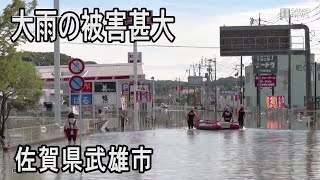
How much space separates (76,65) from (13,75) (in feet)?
30.3

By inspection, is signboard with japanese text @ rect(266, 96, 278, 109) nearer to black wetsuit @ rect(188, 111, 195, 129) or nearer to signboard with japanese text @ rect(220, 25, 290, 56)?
signboard with japanese text @ rect(220, 25, 290, 56)

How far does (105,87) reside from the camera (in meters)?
54.4

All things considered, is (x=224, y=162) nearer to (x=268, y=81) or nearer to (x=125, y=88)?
(x=125, y=88)

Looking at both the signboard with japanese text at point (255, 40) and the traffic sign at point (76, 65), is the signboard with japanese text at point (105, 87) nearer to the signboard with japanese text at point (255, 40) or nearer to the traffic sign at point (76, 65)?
the signboard with japanese text at point (255, 40)

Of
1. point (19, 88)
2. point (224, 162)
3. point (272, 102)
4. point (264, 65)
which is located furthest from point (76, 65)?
point (264, 65)

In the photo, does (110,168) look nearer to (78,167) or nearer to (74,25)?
(78,167)

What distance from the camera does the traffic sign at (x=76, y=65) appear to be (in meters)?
18.6

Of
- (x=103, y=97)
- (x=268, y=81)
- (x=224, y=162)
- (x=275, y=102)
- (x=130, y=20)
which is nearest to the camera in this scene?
(x=130, y=20)

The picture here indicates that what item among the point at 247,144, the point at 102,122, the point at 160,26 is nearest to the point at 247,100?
the point at 102,122

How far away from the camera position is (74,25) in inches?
679

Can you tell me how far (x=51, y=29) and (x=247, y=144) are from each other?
1290cm

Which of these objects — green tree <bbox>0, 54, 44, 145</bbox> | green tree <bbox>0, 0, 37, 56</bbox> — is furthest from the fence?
green tree <bbox>0, 0, 37, 56</bbox>

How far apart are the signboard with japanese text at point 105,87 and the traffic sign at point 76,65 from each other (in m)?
35.5

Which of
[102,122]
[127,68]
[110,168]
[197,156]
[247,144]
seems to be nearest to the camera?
[110,168]
